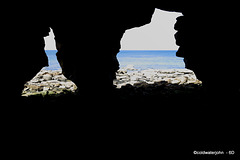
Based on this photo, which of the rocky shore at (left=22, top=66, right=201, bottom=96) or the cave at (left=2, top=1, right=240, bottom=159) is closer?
the cave at (left=2, top=1, right=240, bottom=159)

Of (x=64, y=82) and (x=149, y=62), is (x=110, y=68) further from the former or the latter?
(x=149, y=62)

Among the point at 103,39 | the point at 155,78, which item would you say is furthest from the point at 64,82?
the point at 155,78

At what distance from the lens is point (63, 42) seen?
720 centimetres

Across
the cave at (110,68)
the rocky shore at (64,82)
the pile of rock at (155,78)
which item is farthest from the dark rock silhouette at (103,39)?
the pile of rock at (155,78)

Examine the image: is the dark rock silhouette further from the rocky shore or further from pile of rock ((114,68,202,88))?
pile of rock ((114,68,202,88))

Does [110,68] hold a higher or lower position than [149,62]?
higher

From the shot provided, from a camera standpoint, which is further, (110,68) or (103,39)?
(110,68)

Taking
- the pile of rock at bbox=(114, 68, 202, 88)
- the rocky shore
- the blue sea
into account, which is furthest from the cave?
the blue sea

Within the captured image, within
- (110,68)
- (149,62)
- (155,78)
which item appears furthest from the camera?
(149,62)

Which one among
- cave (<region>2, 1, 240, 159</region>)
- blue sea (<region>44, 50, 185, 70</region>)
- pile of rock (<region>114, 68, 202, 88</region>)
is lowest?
blue sea (<region>44, 50, 185, 70</region>)

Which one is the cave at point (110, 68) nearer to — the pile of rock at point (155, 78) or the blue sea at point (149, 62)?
the pile of rock at point (155, 78)

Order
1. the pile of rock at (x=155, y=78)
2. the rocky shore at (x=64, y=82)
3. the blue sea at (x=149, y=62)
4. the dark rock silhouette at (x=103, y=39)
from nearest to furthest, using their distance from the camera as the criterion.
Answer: the dark rock silhouette at (x=103, y=39)
the rocky shore at (x=64, y=82)
the pile of rock at (x=155, y=78)
the blue sea at (x=149, y=62)

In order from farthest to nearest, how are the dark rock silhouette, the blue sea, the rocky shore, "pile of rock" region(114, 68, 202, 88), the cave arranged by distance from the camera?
the blue sea
"pile of rock" region(114, 68, 202, 88)
the rocky shore
the dark rock silhouette
the cave

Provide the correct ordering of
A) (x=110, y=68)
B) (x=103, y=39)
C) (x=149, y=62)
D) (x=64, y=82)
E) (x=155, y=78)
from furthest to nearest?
(x=149, y=62), (x=155, y=78), (x=64, y=82), (x=110, y=68), (x=103, y=39)
